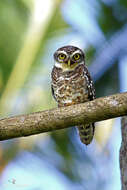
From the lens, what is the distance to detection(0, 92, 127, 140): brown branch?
4.52 m

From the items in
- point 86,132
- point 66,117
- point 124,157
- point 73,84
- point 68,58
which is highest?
point 68,58

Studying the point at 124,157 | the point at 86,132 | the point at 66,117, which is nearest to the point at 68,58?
the point at 86,132

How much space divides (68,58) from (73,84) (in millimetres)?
372

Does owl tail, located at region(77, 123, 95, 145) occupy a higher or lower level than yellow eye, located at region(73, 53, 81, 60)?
lower

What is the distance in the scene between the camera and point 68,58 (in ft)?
20.4

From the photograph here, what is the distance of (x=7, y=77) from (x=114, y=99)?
331 cm

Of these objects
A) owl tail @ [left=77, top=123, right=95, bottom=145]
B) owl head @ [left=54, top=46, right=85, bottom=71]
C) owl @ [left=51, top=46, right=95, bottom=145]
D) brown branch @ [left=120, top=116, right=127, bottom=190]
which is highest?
owl head @ [left=54, top=46, right=85, bottom=71]

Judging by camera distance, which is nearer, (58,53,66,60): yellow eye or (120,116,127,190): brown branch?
(120,116,127,190): brown branch

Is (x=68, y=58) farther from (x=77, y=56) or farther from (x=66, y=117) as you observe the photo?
(x=66, y=117)

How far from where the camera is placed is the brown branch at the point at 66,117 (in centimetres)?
452

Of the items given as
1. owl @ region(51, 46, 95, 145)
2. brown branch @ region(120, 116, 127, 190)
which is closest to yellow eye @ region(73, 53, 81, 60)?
owl @ region(51, 46, 95, 145)

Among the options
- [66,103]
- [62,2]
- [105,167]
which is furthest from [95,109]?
[105,167]

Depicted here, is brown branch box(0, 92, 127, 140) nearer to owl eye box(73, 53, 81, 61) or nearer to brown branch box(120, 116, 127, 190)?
brown branch box(120, 116, 127, 190)

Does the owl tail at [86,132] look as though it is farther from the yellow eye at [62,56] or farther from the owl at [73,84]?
the yellow eye at [62,56]
